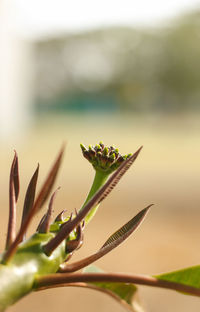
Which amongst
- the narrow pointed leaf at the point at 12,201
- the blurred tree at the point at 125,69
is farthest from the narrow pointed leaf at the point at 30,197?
the blurred tree at the point at 125,69

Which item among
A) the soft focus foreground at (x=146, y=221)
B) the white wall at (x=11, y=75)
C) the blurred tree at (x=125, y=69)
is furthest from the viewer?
the blurred tree at (x=125, y=69)

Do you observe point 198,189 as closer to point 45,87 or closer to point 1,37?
point 1,37

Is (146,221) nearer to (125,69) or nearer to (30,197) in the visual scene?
(30,197)

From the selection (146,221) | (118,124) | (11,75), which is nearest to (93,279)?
(146,221)

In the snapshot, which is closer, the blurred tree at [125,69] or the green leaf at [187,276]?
the green leaf at [187,276]

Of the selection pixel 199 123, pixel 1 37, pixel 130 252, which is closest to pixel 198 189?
pixel 130 252

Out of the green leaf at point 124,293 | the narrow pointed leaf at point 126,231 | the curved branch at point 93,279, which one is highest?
the narrow pointed leaf at point 126,231

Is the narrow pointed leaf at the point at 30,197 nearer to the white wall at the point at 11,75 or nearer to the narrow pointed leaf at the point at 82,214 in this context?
the narrow pointed leaf at the point at 82,214

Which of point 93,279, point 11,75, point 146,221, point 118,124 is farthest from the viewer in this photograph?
point 118,124
